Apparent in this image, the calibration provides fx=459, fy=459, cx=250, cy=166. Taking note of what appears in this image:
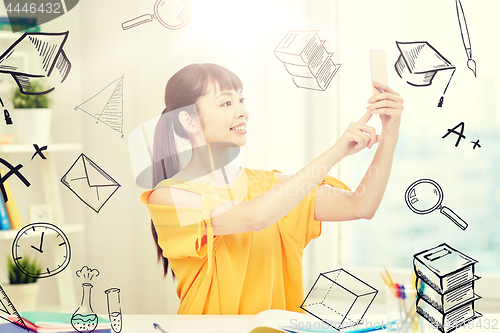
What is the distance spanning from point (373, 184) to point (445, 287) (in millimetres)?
212

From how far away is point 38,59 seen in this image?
36.9 inches

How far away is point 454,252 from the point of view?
2.78 feet

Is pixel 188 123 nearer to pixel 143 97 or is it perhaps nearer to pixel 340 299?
pixel 143 97

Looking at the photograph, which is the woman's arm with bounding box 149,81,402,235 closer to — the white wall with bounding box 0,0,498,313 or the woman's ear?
the white wall with bounding box 0,0,498,313

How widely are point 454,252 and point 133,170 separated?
64 cm

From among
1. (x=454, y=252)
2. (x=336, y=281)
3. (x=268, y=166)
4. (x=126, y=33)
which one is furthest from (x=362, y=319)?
(x=126, y=33)

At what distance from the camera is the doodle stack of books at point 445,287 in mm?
749

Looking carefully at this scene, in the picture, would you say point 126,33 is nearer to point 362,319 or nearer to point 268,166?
point 268,166

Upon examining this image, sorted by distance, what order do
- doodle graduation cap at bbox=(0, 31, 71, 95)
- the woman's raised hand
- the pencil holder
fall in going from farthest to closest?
doodle graduation cap at bbox=(0, 31, 71, 95) → the woman's raised hand → the pencil holder

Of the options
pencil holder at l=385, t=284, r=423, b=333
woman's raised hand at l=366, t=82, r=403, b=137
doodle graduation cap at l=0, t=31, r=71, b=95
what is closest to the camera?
pencil holder at l=385, t=284, r=423, b=333

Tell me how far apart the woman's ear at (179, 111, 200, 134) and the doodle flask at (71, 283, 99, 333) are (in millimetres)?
398

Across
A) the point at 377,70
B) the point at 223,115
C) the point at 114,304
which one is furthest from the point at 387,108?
the point at 114,304

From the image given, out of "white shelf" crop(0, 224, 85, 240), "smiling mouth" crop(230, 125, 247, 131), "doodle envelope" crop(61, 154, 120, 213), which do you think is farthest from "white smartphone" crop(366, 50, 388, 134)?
"white shelf" crop(0, 224, 85, 240)

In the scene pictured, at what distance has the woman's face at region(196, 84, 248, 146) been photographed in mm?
852
